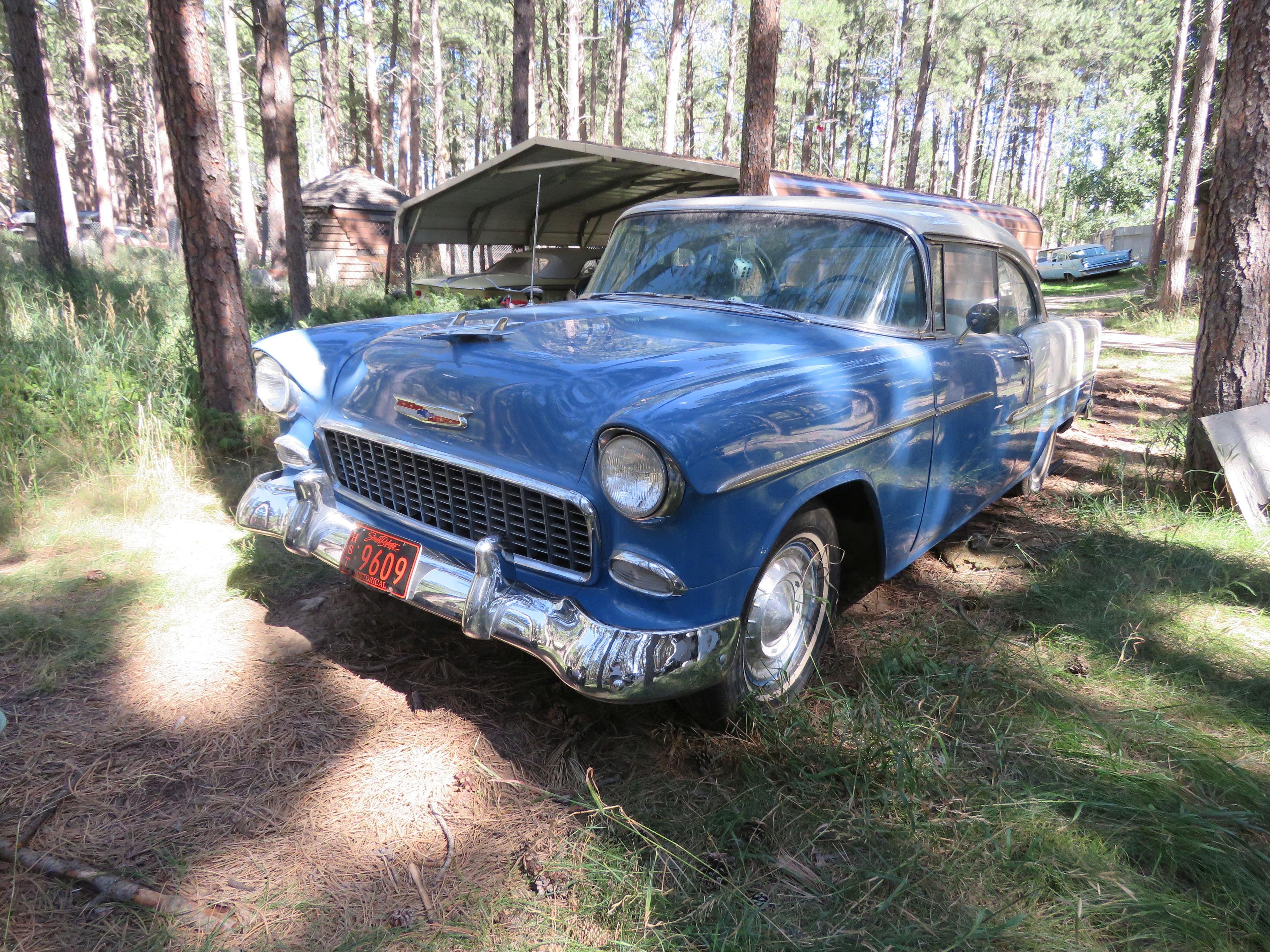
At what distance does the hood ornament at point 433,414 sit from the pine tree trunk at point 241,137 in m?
17.9

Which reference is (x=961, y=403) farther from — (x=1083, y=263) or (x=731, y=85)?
(x=1083, y=263)

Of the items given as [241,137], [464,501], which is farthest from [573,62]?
Result: [464,501]

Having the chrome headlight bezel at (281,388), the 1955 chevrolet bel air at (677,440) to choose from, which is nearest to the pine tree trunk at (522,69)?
the 1955 chevrolet bel air at (677,440)

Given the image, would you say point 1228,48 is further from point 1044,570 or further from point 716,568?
point 716,568

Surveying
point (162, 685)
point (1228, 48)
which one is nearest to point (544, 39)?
point (1228, 48)

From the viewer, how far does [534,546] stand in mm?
2287

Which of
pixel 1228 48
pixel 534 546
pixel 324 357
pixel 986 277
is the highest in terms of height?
pixel 1228 48

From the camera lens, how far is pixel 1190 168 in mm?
14055

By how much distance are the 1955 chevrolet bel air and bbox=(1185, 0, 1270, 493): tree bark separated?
53.4 inches

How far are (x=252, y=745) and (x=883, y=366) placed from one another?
2349mm

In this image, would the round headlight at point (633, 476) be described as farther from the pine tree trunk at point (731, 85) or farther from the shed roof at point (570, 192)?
the pine tree trunk at point (731, 85)

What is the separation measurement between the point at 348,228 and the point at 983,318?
2076 cm

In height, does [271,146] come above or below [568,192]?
above

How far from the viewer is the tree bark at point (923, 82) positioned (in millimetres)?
27406
